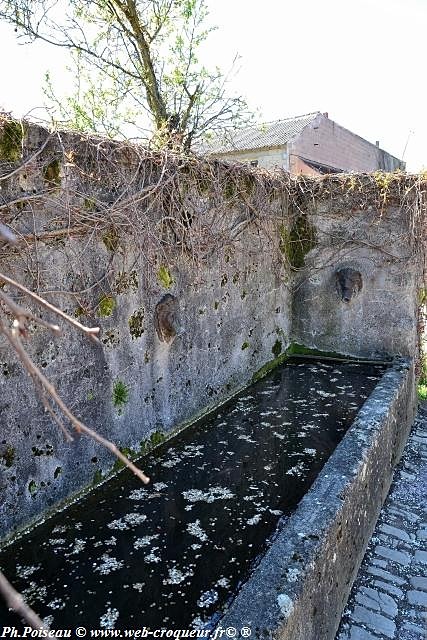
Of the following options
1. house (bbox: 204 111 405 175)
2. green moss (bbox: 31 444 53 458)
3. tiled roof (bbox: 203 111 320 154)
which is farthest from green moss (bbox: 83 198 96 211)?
tiled roof (bbox: 203 111 320 154)

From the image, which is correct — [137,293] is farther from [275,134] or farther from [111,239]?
[275,134]

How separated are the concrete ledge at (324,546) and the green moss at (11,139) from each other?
2331 mm

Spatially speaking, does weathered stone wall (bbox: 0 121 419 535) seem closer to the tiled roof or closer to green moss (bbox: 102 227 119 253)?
green moss (bbox: 102 227 119 253)

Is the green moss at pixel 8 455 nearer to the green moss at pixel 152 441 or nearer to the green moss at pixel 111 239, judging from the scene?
the green moss at pixel 152 441

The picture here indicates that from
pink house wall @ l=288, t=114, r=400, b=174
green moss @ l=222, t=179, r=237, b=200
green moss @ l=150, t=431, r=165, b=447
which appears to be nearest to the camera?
green moss @ l=150, t=431, r=165, b=447

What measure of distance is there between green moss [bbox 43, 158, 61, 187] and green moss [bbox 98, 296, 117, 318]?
0.77 m

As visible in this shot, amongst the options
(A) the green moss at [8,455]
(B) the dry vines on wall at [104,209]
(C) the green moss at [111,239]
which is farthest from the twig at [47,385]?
(C) the green moss at [111,239]

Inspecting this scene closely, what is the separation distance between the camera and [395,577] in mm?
3420

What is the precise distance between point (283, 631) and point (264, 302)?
13.7 ft

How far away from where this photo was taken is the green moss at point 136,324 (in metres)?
3.56

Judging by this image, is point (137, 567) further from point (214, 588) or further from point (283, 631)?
point (283, 631)

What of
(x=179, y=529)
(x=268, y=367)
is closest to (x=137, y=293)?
(x=179, y=529)

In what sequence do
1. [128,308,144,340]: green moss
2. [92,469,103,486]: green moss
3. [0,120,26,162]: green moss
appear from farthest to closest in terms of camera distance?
[128,308,144,340]: green moss, [92,469,103,486]: green moss, [0,120,26,162]: green moss

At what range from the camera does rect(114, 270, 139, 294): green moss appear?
11.2 ft
